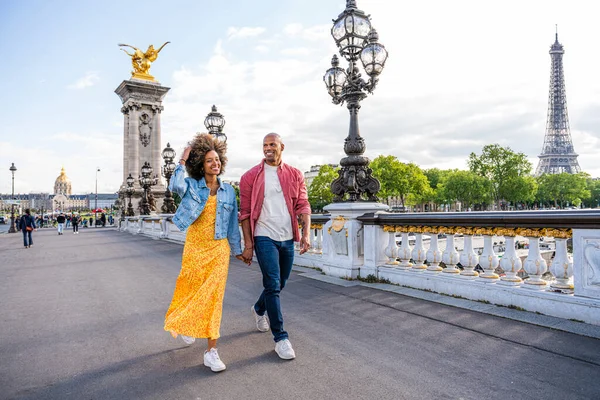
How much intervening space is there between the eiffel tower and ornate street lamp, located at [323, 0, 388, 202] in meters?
117

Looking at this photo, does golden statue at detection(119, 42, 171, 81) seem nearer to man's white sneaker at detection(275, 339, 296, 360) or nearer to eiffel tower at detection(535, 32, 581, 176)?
man's white sneaker at detection(275, 339, 296, 360)

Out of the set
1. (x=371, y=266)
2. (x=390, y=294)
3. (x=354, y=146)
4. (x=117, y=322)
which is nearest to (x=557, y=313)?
(x=390, y=294)

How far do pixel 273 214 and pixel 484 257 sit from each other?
340 cm

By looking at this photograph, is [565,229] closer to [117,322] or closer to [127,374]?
[127,374]

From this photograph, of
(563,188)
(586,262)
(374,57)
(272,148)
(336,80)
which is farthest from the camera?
(563,188)

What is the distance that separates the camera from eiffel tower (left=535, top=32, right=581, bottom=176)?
108 metres

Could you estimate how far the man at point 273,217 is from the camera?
399 cm

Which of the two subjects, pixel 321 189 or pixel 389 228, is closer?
pixel 389 228

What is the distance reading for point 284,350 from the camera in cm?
386

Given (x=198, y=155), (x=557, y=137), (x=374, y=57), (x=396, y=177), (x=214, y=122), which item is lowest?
(x=198, y=155)

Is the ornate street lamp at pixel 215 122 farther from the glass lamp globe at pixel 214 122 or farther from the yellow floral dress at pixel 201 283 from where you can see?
the yellow floral dress at pixel 201 283

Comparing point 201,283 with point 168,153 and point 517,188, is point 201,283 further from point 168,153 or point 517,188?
point 517,188

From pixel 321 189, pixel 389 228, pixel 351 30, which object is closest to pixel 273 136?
pixel 389 228

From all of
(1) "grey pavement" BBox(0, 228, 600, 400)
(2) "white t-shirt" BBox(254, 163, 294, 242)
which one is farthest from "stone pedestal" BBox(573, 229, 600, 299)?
(2) "white t-shirt" BBox(254, 163, 294, 242)
